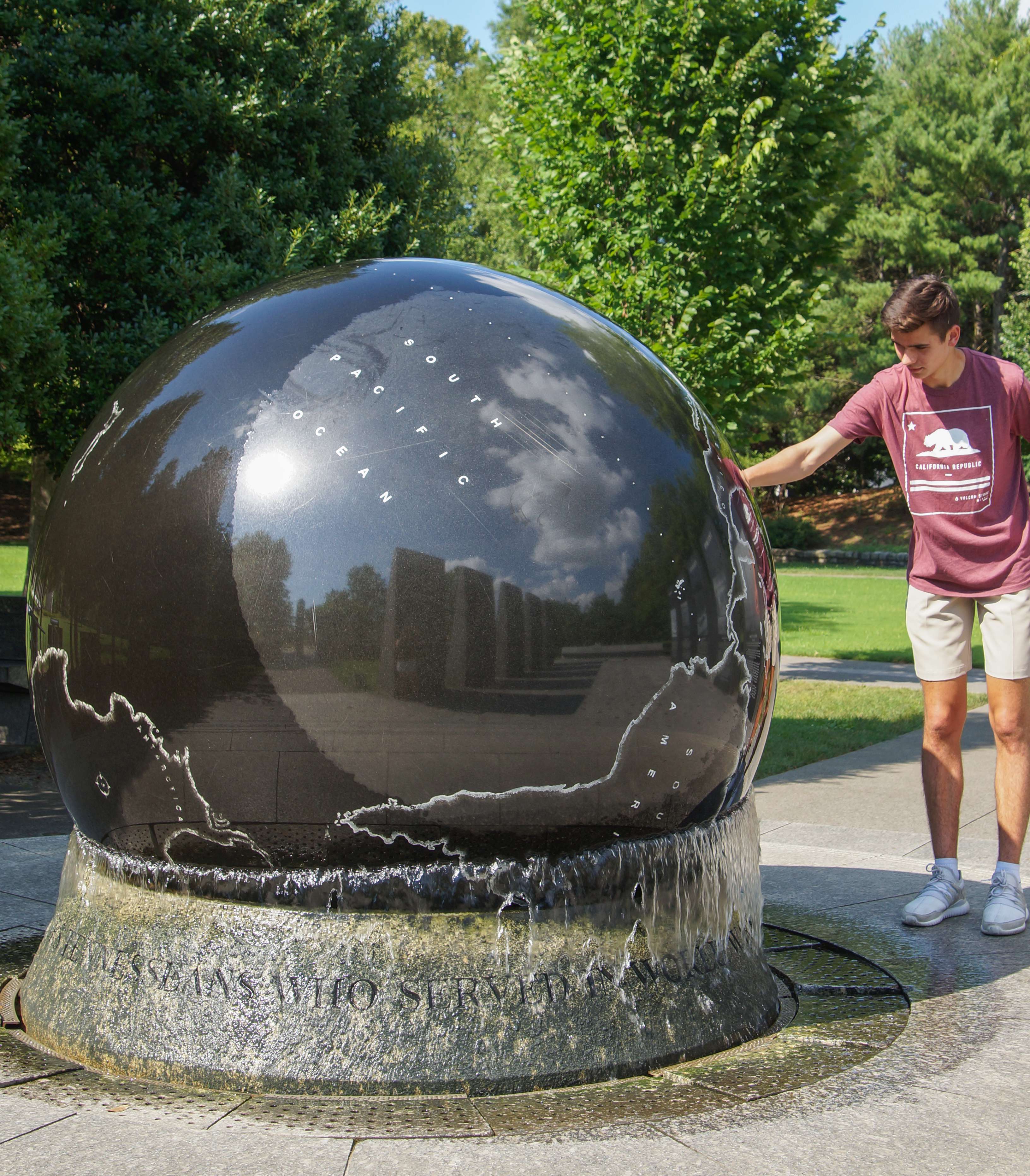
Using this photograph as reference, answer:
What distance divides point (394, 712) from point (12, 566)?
23713mm

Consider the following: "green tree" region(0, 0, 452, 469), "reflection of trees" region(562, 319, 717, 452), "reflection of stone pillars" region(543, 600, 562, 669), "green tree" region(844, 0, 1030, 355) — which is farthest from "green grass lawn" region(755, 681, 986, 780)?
"green tree" region(844, 0, 1030, 355)

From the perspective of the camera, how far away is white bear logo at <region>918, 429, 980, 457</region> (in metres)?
3.92

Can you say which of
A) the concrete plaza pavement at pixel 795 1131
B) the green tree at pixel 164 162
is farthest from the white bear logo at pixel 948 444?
the green tree at pixel 164 162

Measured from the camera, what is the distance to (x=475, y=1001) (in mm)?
2691

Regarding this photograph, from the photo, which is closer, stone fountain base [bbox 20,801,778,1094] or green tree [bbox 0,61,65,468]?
stone fountain base [bbox 20,801,778,1094]

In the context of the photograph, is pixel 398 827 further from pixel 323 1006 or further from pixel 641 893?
pixel 641 893

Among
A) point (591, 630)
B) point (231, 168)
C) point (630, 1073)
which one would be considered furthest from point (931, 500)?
point (231, 168)

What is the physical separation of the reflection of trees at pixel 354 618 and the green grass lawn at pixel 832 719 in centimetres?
565

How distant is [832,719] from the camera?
10312mm

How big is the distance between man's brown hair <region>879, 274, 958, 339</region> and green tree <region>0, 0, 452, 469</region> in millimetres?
4740

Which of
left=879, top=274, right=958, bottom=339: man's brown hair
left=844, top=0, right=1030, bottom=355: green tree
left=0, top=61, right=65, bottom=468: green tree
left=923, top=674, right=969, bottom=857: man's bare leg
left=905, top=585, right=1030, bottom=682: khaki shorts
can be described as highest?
left=844, top=0, right=1030, bottom=355: green tree

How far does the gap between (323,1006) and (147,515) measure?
1.27m

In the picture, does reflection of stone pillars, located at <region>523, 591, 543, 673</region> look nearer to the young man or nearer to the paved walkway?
the young man

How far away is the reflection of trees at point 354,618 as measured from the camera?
8.61 ft
